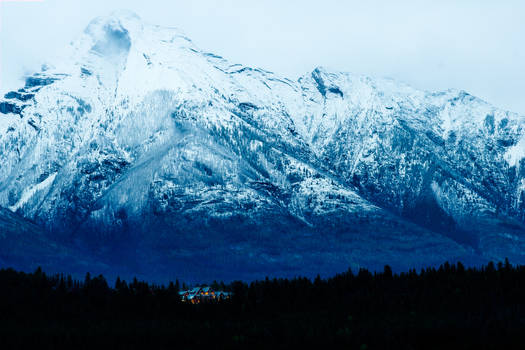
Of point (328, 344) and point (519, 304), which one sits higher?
point (519, 304)

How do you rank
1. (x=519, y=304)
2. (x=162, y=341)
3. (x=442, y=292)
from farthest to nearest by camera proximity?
(x=442, y=292), (x=519, y=304), (x=162, y=341)

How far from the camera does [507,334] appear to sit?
114 meters

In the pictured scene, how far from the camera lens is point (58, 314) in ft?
649

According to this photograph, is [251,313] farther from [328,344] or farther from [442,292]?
[328,344]

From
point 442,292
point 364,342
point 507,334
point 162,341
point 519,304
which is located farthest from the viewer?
point 442,292

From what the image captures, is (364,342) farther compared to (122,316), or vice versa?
(122,316)

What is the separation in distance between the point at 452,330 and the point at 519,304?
57692 mm

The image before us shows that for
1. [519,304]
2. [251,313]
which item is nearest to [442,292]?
[519,304]

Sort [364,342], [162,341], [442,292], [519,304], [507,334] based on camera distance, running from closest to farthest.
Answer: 1. [507,334]
2. [364,342]
3. [162,341]
4. [519,304]
5. [442,292]

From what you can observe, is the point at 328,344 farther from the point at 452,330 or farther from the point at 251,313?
the point at 251,313

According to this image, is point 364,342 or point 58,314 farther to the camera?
point 58,314

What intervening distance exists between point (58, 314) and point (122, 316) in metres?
15.6

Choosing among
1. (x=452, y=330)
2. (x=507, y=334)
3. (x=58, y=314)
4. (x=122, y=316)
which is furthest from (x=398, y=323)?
(x=58, y=314)

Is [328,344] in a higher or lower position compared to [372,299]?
lower
